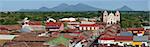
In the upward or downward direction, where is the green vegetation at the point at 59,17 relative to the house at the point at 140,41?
downward

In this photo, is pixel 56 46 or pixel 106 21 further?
pixel 106 21

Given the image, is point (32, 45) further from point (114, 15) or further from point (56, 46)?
point (114, 15)

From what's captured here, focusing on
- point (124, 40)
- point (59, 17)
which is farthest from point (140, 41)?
point (59, 17)

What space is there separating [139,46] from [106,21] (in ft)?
33.8

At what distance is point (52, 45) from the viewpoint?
7.77 meters

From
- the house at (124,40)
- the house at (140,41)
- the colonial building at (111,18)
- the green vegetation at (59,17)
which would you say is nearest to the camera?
the house at (140,41)

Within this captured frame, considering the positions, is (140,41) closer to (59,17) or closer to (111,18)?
(111,18)

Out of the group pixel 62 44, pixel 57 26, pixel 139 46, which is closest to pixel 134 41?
pixel 139 46

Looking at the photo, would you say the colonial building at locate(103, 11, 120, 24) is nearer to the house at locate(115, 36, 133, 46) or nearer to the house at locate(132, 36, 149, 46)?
the house at locate(115, 36, 133, 46)

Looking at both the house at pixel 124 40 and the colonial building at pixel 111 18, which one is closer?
the house at pixel 124 40

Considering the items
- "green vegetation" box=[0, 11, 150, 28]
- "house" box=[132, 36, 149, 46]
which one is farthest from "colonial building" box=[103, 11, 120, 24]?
"house" box=[132, 36, 149, 46]

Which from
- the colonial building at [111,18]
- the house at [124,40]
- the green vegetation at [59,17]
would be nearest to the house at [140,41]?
the house at [124,40]

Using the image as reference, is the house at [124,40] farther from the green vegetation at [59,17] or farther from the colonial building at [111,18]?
the colonial building at [111,18]

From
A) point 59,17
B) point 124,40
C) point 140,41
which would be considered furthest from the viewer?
point 59,17
